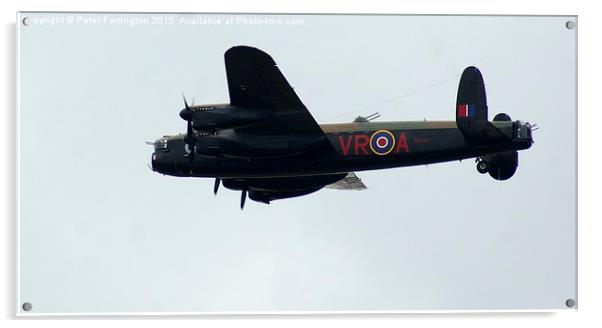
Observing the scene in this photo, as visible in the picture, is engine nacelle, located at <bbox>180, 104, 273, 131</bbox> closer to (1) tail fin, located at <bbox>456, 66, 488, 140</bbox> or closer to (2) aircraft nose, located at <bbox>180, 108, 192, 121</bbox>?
(2) aircraft nose, located at <bbox>180, 108, 192, 121</bbox>

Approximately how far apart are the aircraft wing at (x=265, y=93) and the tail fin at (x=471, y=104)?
1895 millimetres

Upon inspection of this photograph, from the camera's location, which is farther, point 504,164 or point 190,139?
point 190,139

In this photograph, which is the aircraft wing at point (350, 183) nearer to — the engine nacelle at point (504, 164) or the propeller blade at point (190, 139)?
the engine nacelle at point (504, 164)

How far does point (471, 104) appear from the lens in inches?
626

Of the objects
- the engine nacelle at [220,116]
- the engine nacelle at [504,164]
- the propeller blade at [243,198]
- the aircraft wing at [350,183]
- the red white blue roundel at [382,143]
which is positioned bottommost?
the propeller blade at [243,198]

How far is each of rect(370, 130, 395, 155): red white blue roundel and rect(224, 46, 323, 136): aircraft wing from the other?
2.56 feet

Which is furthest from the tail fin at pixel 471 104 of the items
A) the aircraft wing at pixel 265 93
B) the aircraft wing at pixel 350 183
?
the aircraft wing at pixel 350 183

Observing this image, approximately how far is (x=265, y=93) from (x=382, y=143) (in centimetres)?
180

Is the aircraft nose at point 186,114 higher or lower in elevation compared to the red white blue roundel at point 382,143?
higher

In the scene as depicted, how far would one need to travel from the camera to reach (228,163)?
16.7 m

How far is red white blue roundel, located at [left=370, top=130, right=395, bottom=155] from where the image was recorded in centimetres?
1650

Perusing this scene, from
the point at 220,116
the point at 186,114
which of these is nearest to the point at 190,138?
the point at 186,114

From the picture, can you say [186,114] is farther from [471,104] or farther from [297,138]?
[471,104]

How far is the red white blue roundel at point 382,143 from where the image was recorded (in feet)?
54.1
